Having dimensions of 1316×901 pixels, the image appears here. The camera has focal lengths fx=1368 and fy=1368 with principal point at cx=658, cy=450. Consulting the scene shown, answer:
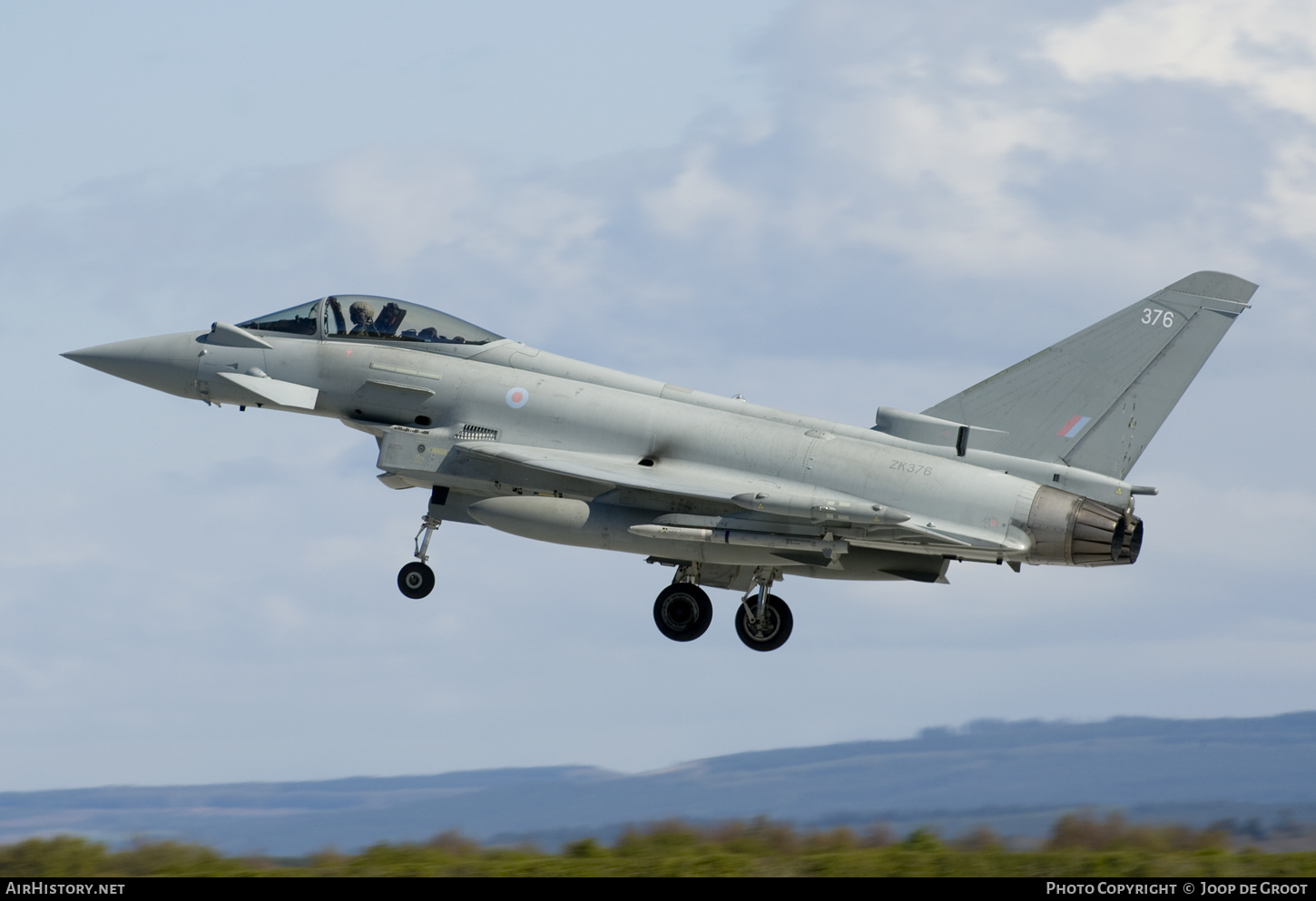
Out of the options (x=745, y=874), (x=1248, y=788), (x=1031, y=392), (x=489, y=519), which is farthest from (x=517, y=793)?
(x=1248, y=788)

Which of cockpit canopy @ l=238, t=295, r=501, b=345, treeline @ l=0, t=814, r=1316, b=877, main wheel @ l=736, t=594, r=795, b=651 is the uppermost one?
cockpit canopy @ l=238, t=295, r=501, b=345

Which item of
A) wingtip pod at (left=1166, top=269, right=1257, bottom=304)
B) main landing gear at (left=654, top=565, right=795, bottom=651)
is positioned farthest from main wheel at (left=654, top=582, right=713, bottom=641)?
wingtip pod at (left=1166, top=269, right=1257, bottom=304)

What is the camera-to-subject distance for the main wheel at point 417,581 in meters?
18.1

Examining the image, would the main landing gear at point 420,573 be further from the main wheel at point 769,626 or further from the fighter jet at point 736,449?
the main wheel at point 769,626

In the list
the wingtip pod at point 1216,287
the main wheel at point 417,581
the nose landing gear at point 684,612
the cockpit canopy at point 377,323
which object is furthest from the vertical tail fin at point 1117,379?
the main wheel at point 417,581

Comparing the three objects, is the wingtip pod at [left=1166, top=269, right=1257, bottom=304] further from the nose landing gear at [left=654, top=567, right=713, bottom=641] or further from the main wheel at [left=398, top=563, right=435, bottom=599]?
the main wheel at [left=398, top=563, right=435, bottom=599]

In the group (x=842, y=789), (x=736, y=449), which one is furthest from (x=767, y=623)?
(x=842, y=789)

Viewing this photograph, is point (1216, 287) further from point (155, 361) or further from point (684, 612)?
point (155, 361)

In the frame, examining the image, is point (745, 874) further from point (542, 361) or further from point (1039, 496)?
point (542, 361)

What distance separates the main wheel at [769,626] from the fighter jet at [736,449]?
1.1 inches

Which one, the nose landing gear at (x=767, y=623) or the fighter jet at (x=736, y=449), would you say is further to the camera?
the nose landing gear at (x=767, y=623)

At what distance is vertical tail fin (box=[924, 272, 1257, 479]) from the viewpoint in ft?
54.7

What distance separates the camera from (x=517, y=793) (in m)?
32.9

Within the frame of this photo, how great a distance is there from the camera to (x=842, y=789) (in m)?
44.8
